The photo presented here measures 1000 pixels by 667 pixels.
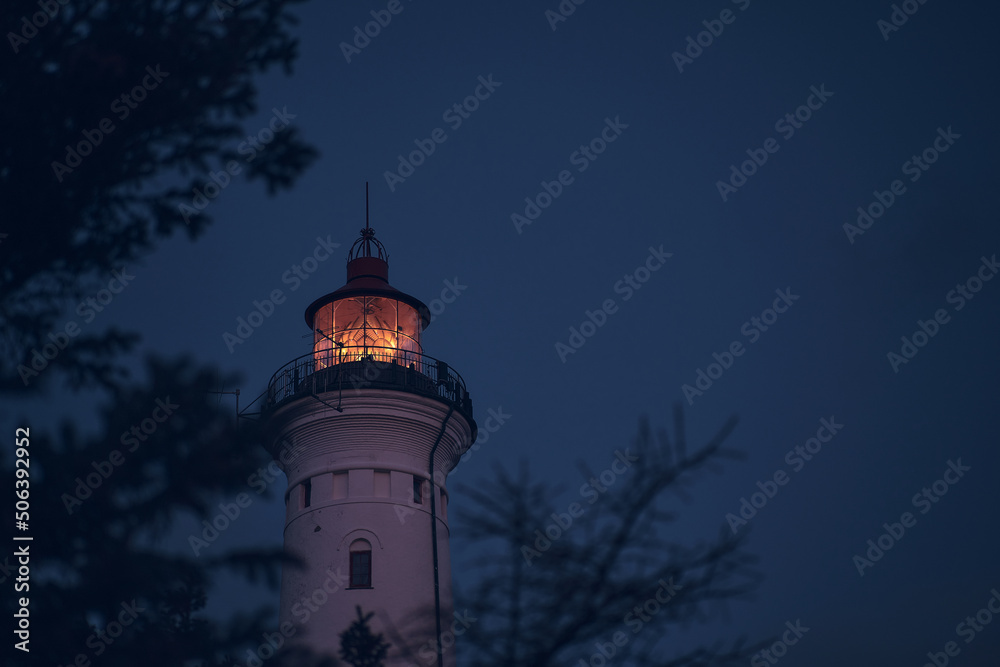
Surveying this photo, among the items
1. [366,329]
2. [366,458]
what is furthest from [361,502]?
[366,329]

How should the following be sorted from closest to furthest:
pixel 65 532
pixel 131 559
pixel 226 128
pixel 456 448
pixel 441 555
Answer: pixel 131 559, pixel 65 532, pixel 226 128, pixel 441 555, pixel 456 448

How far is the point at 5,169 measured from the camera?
26.7 ft

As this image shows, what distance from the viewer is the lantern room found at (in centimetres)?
2592

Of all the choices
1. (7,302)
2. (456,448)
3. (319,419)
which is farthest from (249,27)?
(456,448)

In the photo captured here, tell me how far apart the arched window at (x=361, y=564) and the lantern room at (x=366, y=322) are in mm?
4531

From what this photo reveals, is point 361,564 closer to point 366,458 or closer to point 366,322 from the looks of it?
point 366,458

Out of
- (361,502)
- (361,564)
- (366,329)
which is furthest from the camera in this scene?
(366,329)

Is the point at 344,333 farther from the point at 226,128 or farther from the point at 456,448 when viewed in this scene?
the point at 226,128

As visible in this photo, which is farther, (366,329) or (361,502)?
(366,329)

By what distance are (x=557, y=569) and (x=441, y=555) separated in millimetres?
18449

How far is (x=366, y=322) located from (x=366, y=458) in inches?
142

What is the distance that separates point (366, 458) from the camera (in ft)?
81.2

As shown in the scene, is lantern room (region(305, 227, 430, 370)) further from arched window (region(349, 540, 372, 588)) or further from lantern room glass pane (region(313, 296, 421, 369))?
arched window (region(349, 540, 372, 588))

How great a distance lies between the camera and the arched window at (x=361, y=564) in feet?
77.4
